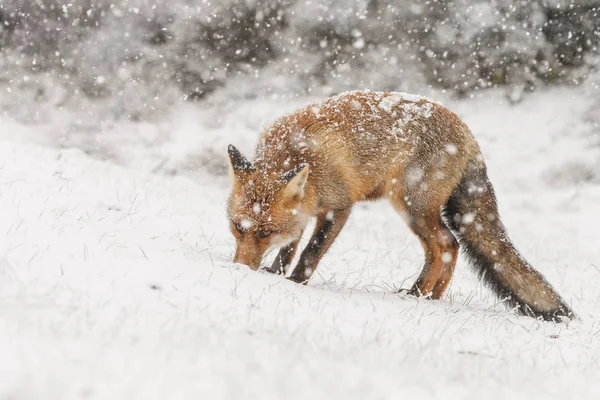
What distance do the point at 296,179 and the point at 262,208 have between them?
0.49 metres

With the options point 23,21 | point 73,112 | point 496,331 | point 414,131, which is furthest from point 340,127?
point 23,21

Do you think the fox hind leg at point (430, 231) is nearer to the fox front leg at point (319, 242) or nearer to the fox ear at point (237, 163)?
the fox front leg at point (319, 242)

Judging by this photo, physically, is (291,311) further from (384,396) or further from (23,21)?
(23,21)

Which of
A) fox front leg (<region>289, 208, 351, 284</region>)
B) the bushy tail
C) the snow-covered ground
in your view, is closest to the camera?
the snow-covered ground

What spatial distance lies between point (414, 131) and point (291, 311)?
3.28m

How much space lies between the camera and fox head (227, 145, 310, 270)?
18.5 feet

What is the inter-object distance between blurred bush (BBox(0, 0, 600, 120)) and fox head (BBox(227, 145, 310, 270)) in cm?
1487

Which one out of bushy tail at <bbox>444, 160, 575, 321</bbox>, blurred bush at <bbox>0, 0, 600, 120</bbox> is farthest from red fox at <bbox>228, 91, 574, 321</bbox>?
blurred bush at <bbox>0, 0, 600, 120</bbox>

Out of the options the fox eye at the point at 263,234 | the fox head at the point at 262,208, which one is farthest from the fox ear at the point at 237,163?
the fox eye at the point at 263,234

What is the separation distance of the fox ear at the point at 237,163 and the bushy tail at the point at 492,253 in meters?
2.66

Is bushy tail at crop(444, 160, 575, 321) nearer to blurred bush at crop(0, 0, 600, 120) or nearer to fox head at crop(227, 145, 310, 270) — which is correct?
fox head at crop(227, 145, 310, 270)

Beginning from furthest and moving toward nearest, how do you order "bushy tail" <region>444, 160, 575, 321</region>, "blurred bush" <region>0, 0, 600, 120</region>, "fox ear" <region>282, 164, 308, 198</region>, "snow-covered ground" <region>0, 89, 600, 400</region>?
1. "blurred bush" <region>0, 0, 600, 120</region>
2. "bushy tail" <region>444, 160, 575, 321</region>
3. "fox ear" <region>282, 164, 308, 198</region>
4. "snow-covered ground" <region>0, 89, 600, 400</region>

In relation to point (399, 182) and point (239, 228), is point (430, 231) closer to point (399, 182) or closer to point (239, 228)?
point (399, 182)

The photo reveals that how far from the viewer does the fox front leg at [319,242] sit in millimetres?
6242
